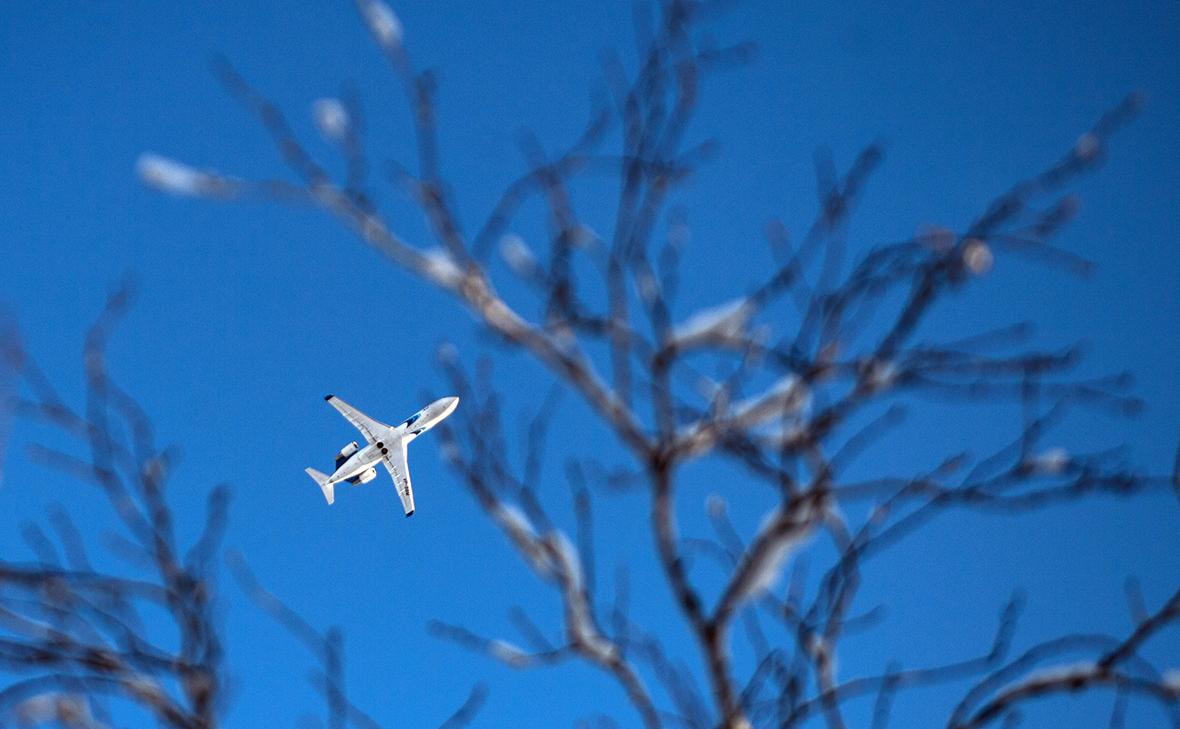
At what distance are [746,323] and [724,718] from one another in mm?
1402

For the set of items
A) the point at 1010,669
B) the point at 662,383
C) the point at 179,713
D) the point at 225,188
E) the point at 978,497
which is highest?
the point at 225,188

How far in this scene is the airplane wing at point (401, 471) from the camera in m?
25.6

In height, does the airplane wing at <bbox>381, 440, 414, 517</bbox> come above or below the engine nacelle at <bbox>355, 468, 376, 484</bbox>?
above

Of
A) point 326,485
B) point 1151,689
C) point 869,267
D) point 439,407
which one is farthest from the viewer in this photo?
point 326,485

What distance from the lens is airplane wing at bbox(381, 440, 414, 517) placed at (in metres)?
25.6

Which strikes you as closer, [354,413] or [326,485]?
[354,413]

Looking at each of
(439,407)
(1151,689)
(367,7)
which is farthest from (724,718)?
(439,407)

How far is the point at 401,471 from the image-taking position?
2641 cm

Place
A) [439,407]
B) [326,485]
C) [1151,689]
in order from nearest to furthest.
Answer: [1151,689] → [439,407] → [326,485]

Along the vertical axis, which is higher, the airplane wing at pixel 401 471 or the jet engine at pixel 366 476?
the airplane wing at pixel 401 471

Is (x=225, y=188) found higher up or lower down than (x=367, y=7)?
lower down

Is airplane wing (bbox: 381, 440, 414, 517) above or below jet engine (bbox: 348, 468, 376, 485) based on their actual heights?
above

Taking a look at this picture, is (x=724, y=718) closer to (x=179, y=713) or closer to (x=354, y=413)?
(x=179, y=713)

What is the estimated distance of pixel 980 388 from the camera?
3.25 m
